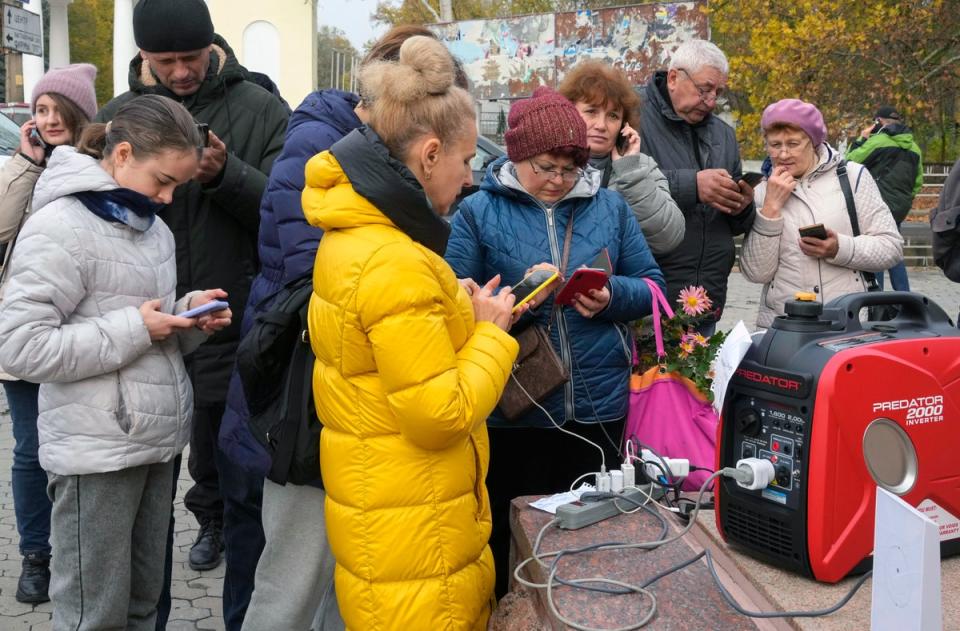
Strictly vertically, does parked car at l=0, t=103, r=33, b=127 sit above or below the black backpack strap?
above

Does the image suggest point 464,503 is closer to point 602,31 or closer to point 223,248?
point 223,248

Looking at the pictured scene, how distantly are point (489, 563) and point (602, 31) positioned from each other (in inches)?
790

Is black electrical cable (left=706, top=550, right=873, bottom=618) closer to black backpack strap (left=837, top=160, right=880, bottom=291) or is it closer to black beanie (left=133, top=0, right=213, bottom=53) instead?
black backpack strap (left=837, top=160, right=880, bottom=291)

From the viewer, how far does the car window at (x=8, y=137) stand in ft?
27.3

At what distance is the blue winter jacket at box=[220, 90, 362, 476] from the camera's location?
241 centimetres

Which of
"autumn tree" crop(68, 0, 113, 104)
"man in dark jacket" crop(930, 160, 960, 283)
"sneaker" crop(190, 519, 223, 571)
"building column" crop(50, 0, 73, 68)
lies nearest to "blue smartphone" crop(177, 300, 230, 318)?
"sneaker" crop(190, 519, 223, 571)

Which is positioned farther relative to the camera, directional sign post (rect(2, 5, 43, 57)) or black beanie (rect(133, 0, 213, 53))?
directional sign post (rect(2, 5, 43, 57))

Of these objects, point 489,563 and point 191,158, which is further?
point 191,158

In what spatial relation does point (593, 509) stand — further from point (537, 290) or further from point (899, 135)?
point (899, 135)

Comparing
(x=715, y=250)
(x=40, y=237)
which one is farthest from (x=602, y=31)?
(x=40, y=237)

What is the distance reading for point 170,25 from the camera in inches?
118

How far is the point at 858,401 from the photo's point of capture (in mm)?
1624

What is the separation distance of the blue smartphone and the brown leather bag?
813 millimetres

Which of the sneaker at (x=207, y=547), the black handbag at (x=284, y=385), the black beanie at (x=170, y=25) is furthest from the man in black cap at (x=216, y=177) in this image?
the sneaker at (x=207, y=547)
